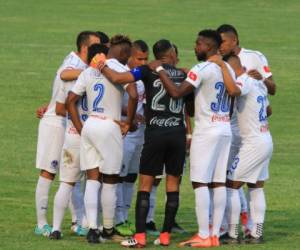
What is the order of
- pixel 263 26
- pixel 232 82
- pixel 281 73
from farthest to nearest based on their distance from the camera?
pixel 263 26 → pixel 281 73 → pixel 232 82

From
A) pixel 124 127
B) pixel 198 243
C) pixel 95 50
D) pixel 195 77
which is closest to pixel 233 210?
pixel 198 243

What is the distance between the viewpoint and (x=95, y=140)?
527 inches

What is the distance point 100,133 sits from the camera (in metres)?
13.4

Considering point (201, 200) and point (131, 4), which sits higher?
point (131, 4)

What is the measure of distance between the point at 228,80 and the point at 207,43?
1.63 ft

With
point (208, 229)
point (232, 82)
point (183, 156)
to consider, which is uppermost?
point (232, 82)

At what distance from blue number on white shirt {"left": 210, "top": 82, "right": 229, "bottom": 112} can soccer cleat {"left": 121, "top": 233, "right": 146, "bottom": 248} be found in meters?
1.65

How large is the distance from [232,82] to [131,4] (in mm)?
41089

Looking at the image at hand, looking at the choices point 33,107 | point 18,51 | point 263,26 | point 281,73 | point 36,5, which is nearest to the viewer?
point 33,107

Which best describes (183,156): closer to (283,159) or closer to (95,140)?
(95,140)

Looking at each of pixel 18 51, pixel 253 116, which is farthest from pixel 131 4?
pixel 253 116

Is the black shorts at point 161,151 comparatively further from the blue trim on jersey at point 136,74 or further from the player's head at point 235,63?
the player's head at point 235,63

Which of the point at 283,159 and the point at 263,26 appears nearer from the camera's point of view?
the point at 283,159

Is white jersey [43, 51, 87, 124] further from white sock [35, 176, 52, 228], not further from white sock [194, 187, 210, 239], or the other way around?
white sock [194, 187, 210, 239]
